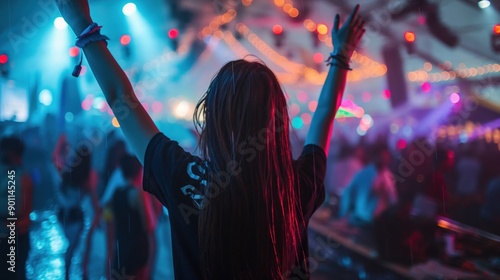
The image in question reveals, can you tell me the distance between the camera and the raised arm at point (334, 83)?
3.61ft

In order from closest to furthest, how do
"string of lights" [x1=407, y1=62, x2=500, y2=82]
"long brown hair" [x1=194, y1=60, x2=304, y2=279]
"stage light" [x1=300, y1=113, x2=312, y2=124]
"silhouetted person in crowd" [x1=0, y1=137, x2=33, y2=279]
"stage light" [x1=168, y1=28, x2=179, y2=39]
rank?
"long brown hair" [x1=194, y1=60, x2=304, y2=279] → "silhouetted person in crowd" [x1=0, y1=137, x2=33, y2=279] → "stage light" [x1=168, y1=28, x2=179, y2=39] → "string of lights" [x1=407, y1=62, x2=500, y2=82] → "stage light" [x1=300, y1=113, x2=312, y2=124]

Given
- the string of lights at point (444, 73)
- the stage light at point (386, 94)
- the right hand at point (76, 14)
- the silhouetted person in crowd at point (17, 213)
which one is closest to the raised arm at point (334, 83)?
the right hand at point (76, 14)

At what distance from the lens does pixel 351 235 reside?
4.96m

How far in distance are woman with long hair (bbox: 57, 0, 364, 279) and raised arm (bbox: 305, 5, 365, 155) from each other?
208mm

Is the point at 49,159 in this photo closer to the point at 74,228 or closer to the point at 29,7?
the point at 74,228

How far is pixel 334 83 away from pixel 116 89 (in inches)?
25.5

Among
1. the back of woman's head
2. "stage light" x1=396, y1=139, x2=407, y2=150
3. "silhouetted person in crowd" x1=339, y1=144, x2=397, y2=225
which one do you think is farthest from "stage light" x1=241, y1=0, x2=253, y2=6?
"stage light" x1=396, y1=139, x2=407, y2=150

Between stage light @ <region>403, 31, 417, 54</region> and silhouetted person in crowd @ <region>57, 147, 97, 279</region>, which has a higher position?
stage light @ <region>403, 31, 417, 54</region>

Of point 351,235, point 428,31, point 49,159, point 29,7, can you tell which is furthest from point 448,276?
point 29,7

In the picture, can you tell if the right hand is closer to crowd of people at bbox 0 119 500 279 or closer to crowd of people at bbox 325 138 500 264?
crowd of people at bbox 0 119 500 279

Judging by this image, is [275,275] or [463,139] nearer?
[275,275]

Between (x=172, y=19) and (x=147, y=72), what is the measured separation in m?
0.61

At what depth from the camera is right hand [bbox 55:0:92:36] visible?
95 cm

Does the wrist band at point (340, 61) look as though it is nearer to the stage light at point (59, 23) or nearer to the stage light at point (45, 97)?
the stage light at point (59, 23)
